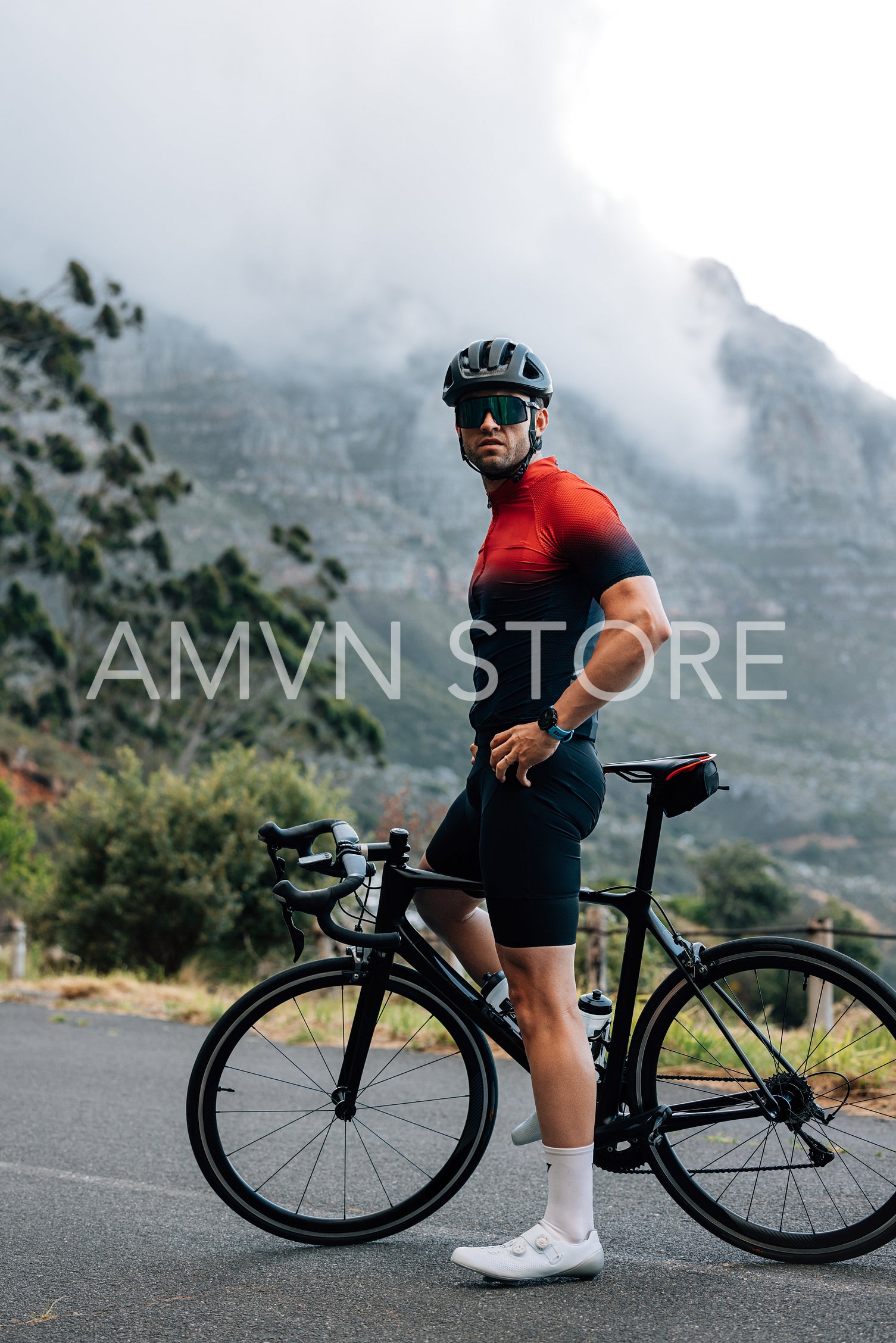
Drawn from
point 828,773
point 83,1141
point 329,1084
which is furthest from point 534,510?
point 828,773

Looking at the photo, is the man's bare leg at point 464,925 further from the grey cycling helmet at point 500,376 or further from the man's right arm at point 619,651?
the grey cycling helmet at point 500,376

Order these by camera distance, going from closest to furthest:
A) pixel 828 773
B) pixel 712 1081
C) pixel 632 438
Result: 1. pixel 712 1081
2. pixel 828 773
3. pixel 632 438

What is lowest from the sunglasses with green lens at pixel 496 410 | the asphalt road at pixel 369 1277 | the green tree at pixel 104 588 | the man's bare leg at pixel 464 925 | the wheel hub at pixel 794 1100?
the asphalt road at pixel 369 1277

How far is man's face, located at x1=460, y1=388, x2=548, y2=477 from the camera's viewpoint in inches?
110

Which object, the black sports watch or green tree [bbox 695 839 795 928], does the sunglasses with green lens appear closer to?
the black sports watch

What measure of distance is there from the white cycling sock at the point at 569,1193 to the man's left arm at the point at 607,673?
0.82m

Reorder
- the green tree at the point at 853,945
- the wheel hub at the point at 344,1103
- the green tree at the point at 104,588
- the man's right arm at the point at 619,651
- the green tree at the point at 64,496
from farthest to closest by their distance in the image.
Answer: the green tree at the point at 104,588 → the green tree at the point at 64,496 → the green tree at the point at 853,945 → the wheel hub at the point at 344,1103 → the man's right arm at the point at 619,651

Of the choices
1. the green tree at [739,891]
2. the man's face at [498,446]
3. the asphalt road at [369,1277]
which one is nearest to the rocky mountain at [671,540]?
the green tree at [739,891]

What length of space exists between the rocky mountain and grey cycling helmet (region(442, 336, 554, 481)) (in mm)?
57670

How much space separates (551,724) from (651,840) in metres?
0.47

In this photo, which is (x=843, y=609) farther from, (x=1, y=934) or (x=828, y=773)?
(x=1, y=934)

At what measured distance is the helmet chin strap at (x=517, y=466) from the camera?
2.80 meters

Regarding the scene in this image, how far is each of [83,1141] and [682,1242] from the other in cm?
223

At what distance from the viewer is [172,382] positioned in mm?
148750
